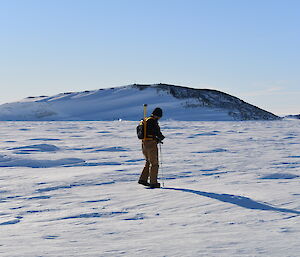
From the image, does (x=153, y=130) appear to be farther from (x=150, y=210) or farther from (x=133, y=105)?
(x=133, y=105)

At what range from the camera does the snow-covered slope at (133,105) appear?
6244 cm

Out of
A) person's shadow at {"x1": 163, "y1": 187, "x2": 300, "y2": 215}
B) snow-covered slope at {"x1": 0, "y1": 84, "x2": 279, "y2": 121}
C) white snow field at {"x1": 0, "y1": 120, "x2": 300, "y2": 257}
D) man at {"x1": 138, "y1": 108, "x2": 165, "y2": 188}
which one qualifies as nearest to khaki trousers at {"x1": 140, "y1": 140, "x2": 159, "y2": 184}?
man at {"x1": 138, "y1": 108, "x2": 165, "y2": 188}

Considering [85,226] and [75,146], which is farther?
[75,146]

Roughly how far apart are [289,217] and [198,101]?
2509 inches

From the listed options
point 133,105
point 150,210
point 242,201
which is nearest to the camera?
point 150,210

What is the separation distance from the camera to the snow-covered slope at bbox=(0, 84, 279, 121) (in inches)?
2458

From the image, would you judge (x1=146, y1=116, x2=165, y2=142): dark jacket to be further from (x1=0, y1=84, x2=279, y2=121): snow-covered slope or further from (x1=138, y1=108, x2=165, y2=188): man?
(x1=0, y1=84, x2=279, y2=121): snow-covered slope

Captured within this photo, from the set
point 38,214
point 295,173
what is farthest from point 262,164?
point 38,214

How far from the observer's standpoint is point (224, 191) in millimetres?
8148

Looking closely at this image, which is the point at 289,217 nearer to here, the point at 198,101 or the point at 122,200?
the point at 122,200

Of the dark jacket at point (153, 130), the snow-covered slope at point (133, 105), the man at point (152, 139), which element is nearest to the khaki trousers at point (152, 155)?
the man at point (152, 139)

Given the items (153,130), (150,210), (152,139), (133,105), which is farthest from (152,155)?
(133,105)

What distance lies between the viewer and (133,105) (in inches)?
2660

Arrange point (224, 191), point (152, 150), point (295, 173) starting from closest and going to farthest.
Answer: point (224, 191) → point (152, 150) → point (295, 173)
